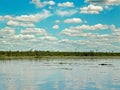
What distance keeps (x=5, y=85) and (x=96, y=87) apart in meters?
6.69

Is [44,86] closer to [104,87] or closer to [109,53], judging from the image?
[104,87]

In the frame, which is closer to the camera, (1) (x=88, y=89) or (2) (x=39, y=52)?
(1) (x=88, y=89)

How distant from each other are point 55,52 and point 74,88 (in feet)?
456

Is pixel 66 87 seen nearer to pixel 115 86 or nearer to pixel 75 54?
pixel 115 86

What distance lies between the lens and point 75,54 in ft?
529

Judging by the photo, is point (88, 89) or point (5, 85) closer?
point (88, 89)

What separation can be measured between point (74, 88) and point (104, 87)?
7.63ft

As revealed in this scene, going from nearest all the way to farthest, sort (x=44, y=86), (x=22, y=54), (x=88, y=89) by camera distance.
Answer: (x=88, y=89) < (x=44, y=86) < (x=22, y=54)

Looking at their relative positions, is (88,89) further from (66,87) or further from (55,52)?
(55,52)

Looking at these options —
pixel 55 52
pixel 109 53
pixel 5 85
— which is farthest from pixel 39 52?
pixel 5 85

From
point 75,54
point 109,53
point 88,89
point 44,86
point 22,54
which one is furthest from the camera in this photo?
point 109,53

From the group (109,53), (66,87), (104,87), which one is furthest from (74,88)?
(109,53)

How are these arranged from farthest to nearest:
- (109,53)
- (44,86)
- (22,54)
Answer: (109,53) → (22,54) → (44,86)

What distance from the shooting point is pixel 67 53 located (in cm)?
16400
